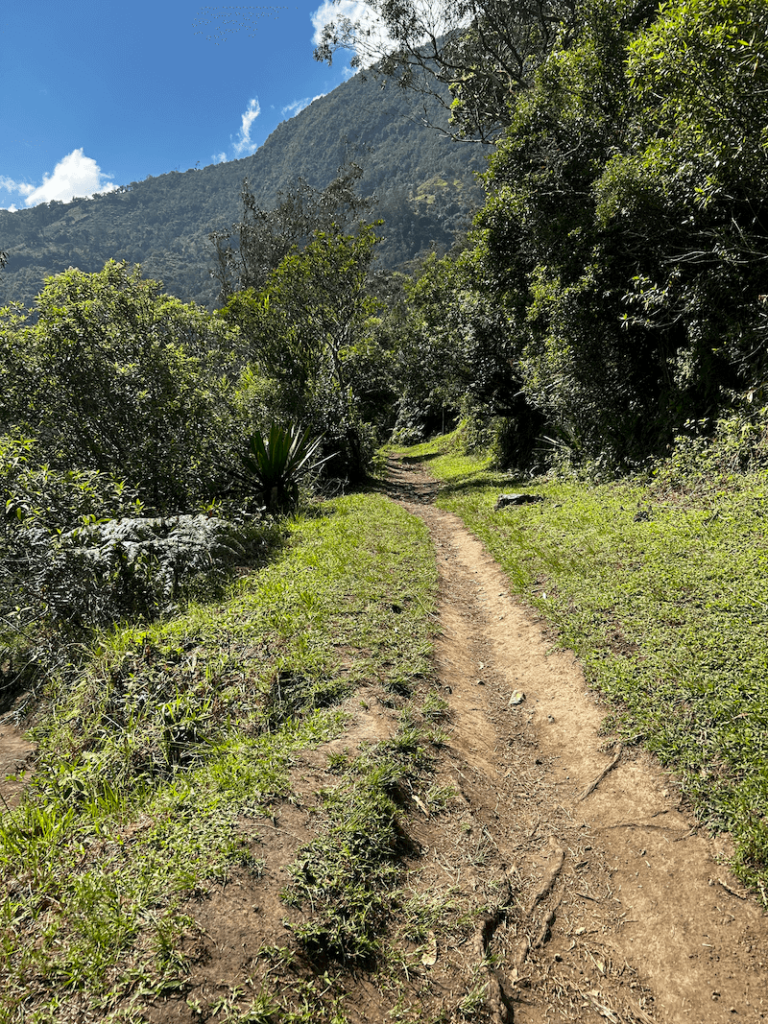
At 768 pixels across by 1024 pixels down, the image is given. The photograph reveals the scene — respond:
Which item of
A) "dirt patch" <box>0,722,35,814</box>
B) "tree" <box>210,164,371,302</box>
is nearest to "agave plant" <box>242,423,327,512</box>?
"dirt patch" <box>0,722,35,814</box>

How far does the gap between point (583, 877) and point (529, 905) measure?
359 millimetres

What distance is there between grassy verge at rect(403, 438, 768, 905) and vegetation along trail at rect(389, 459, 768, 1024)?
21 cm

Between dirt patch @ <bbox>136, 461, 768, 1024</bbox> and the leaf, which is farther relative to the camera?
the leaf

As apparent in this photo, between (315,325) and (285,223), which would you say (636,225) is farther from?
(285,223)

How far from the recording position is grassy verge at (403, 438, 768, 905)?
9.80 ft

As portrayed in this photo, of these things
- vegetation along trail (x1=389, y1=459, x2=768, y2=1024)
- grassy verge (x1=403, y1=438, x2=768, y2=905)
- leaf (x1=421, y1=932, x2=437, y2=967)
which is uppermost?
grassy verge (x1=403, y1=438, x2=768, y2=905)

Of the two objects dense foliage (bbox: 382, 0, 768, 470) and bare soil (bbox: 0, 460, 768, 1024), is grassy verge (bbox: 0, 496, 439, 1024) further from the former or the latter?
dense foliage (bbox: 382, 0, 768, 470)

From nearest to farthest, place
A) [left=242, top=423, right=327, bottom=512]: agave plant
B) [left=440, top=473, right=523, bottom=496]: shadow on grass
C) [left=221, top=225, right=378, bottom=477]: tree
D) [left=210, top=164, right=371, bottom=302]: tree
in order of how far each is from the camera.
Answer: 1. [left=242, top=423, right=327, bottom=512]: agave plant
2. [left=440, top=473, right=523, bottom=496]: shadow on grass
3. [left=221, top=225, right=378, bottom=477]: tree
4. [left=210, top=164, right=371, bottom=302]: tree

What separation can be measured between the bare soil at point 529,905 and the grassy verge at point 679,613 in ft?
0.75

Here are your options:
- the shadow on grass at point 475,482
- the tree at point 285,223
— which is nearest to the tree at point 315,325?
the shadow on grass at point 475,482

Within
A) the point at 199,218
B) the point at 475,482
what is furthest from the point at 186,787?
the point at 199,218

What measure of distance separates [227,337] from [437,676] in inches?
497

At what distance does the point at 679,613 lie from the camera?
4.49m

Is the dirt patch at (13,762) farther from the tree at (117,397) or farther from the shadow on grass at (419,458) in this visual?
the shadow on grass at (419,458)
